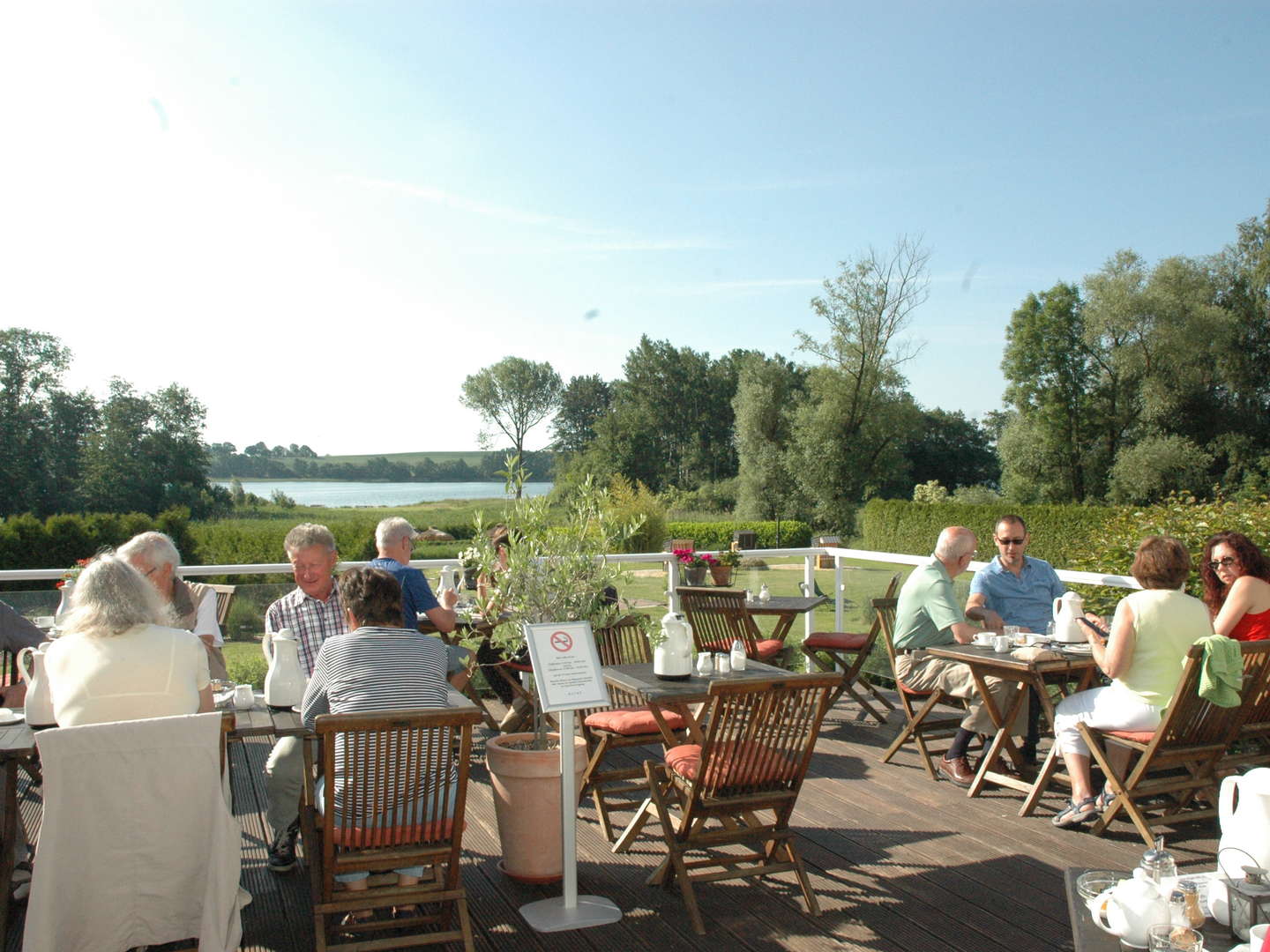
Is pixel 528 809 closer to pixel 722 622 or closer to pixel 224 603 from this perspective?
pixel 722 622

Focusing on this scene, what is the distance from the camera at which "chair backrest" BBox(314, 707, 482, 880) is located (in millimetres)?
2754

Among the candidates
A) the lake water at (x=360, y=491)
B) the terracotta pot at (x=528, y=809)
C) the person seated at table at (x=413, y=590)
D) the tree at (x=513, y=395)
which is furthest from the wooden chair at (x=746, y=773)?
the tree at (x=513, y=395)

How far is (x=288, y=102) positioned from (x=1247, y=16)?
18.4 m

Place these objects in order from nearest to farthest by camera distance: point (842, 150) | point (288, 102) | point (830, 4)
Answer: point (830, 4), point (288, 102), point (842, 150)

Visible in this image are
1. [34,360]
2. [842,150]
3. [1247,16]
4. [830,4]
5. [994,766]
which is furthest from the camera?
[34,360]

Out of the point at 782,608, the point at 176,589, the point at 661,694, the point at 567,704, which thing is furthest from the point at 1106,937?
the point at 782,608

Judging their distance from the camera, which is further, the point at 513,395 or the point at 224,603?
the point at 513,395

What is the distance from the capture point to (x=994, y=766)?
5.06m

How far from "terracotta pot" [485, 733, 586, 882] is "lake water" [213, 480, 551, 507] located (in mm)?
23062

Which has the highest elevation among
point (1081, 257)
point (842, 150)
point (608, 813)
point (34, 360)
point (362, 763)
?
point (1081, 257)

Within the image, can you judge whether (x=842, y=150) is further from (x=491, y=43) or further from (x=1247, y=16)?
(x=491, y=43)

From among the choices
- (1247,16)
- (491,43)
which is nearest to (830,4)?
(491,43)

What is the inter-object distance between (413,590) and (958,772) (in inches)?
111

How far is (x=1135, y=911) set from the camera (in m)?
1.64
